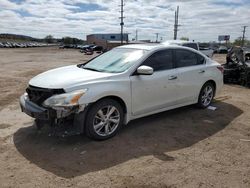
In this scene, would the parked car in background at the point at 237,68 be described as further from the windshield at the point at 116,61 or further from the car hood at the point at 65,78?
the car hood at the point at 65,78

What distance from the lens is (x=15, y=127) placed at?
530cm

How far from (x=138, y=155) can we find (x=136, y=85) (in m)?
1.33

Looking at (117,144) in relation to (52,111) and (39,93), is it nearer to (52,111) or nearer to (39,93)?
(52,111)

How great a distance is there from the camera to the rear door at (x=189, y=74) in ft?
19.2

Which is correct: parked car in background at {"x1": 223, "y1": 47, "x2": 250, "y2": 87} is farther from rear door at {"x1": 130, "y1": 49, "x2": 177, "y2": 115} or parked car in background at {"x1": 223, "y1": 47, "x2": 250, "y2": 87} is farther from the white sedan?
rear door at {"x1": 130, "y1": 49, "x2": 177, "y2": 115}

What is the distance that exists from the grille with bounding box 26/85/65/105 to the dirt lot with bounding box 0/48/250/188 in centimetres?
70

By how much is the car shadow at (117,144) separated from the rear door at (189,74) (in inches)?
20.3

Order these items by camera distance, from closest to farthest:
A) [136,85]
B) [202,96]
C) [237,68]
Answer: [136,85] → [202,96] → [237,68]

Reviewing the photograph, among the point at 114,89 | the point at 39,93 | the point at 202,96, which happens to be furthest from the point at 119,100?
the point at 202,96

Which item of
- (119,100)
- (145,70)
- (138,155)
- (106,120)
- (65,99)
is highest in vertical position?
(145,70)

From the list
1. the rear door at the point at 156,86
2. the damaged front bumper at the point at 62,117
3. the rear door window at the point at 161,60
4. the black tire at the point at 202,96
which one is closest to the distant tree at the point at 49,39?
the black tire at the point at 202,96

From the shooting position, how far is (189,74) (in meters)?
6.02

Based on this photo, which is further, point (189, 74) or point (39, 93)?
point (189, 74)

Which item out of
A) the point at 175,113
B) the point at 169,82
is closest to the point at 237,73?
the point at 175,113
